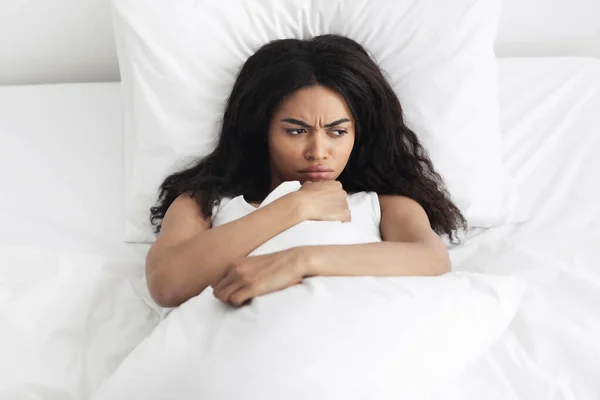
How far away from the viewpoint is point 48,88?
1.71 meters

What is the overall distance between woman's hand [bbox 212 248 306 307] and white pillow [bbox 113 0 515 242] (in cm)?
45

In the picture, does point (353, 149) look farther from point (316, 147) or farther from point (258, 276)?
point (258, 276)

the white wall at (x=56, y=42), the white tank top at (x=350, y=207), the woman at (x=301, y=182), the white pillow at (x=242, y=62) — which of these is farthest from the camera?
A: the white wall at (x=56, y=42)

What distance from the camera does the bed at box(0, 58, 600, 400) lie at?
1.04 metres

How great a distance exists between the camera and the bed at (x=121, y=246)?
1.04m

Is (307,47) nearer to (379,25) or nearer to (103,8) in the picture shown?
(379,25)

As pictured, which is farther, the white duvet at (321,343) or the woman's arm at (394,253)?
the woman's arm at (394,253)

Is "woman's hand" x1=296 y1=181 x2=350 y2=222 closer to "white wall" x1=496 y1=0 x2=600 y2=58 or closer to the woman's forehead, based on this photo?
the woman's forehead

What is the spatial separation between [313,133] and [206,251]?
29cm

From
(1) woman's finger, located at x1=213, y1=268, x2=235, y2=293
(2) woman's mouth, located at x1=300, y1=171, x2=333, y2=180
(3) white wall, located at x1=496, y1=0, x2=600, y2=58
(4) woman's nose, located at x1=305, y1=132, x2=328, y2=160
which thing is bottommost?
(1) woman's finger, located at x1=213, y1=268, x2=235, y2=293

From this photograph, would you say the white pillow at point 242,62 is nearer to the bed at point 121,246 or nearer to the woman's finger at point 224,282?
the bed at point 121,246

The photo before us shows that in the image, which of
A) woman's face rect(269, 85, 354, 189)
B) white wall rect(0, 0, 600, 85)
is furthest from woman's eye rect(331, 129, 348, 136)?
white wall rect(0, 0, 600, 85)

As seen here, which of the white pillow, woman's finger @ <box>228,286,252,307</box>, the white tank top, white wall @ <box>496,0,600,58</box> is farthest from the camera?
white wall @ <box>496,0,600,58</box>

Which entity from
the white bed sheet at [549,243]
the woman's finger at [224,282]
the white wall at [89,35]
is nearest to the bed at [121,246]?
the white bed sheet at [549,243]
